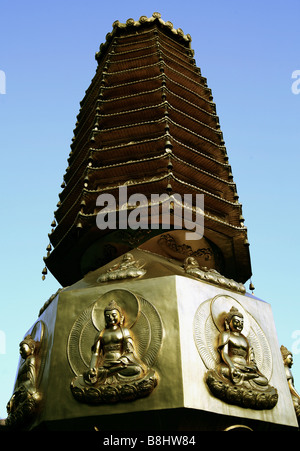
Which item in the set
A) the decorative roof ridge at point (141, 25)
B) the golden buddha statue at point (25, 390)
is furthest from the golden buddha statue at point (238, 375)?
the decorative roof ridge at point (141, 25)

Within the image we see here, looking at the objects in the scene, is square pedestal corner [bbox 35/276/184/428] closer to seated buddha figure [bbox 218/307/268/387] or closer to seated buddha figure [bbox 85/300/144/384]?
seated buddha figure [bbox 85/300/144/384]

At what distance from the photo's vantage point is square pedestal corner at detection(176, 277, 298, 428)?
7.71 metres

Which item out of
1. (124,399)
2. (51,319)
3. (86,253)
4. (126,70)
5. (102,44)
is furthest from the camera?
(102,44)

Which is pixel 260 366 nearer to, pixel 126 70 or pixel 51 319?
pixel 51 319

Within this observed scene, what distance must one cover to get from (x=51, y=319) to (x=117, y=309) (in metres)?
1.54

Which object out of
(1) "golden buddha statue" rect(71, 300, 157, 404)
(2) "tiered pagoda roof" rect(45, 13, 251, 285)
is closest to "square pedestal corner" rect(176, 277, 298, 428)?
(1) "golden buddha statue" rect(71, 300, 157, 404)

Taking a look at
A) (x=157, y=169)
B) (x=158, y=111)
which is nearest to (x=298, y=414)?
(x=157, y=169)

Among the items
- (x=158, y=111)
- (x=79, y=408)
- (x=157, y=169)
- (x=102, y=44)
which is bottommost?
(x=79, y=408)

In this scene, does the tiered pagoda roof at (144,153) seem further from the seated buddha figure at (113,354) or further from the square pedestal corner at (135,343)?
the seated buddha figure at (113,354)

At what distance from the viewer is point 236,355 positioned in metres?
8.43

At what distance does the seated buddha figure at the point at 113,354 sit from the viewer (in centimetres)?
780

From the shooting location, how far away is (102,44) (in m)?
17.0

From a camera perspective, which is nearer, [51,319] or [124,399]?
[124,399]

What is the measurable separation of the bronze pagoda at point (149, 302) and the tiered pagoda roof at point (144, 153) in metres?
0.03
